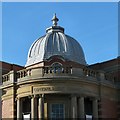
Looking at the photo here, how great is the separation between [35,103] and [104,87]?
20.7 feet

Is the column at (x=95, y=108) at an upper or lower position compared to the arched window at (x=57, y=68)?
lower

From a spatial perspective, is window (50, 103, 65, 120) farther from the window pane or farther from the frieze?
the frieze

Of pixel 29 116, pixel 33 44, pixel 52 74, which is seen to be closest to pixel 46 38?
pixel 33 44

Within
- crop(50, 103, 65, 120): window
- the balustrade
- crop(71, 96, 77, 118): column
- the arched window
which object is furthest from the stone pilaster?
crop(71, 96, 77, 118): column

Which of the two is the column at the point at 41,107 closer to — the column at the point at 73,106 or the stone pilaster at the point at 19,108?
the stone pilaster at the point at 19,108

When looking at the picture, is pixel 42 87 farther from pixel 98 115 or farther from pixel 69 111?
Result: pixel 98 115

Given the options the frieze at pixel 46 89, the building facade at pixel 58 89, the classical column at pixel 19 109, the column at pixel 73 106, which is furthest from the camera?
the classical column at pixel 19 109

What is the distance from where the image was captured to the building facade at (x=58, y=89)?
28.0 meters

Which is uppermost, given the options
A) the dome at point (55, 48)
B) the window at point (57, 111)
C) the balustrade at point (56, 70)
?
the dome at point (55, 48)

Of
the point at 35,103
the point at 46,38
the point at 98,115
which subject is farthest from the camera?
the point at 46,38

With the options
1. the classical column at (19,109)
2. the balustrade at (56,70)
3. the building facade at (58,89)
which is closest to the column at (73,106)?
the building facade at (58,89)

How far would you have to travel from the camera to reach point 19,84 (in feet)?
94.8

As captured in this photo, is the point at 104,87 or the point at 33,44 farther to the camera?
the point at 33,44

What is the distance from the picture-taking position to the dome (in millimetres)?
32219
